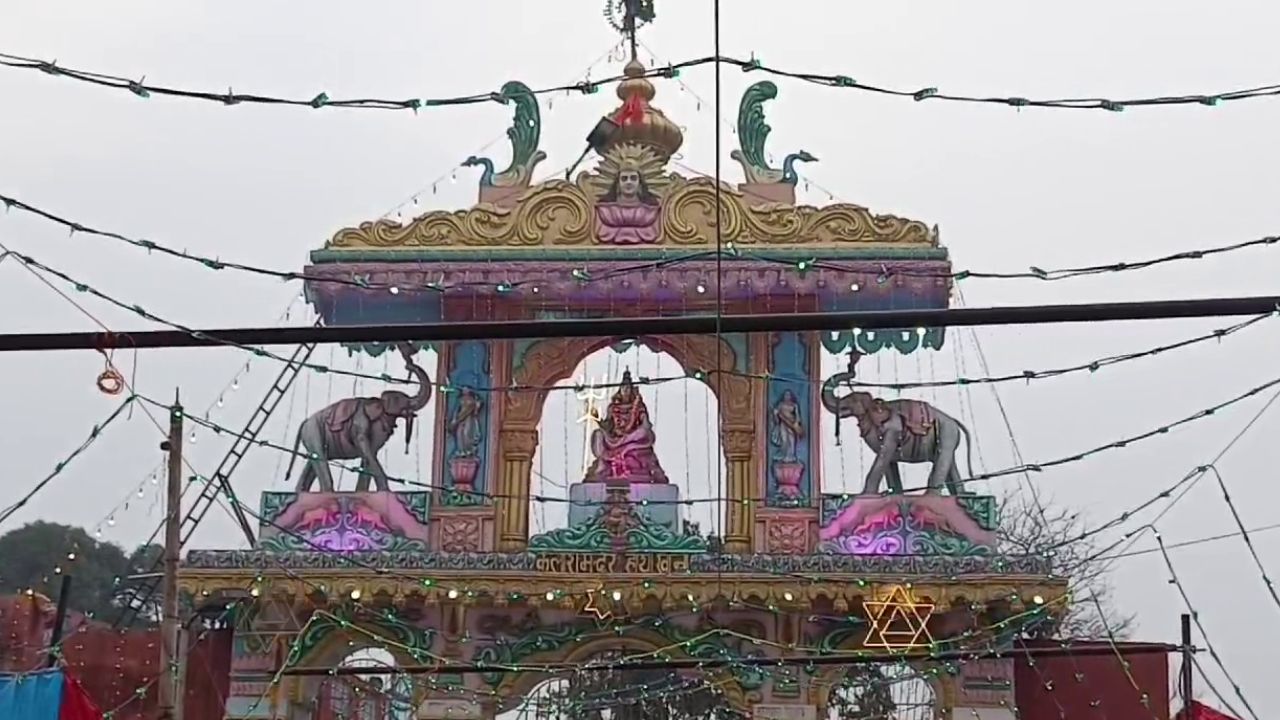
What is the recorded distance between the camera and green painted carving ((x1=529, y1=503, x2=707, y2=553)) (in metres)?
13.8

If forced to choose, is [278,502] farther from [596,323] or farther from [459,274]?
[596,323]

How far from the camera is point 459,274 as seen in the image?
14.6 metres

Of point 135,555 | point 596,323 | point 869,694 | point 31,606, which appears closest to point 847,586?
point 869,694

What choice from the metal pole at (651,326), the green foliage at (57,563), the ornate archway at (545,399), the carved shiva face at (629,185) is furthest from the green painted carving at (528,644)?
the green foliage at (57,563)

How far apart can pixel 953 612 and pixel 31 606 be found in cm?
923

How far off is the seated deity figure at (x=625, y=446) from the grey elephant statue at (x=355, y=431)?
60.4 inches

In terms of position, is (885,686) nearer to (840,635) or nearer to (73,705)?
(840,635)

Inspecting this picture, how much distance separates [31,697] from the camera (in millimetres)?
9664

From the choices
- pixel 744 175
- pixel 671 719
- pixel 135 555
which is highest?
pixel 744 175

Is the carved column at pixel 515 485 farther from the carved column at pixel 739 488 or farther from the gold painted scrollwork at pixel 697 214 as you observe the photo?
the gold painted scrollwork at pixel 697 214

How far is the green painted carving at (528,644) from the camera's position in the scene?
1407 cm

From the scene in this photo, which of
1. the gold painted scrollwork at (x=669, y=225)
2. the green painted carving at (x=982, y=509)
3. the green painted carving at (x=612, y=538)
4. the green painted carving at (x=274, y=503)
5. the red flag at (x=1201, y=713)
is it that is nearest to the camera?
the red flag at (x=1201, y=713)

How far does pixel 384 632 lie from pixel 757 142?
17.1 ft

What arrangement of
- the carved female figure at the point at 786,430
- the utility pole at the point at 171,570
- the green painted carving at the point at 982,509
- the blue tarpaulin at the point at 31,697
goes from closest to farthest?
the utility pole at the point at 171,570, the blue tarpaulin at the point at 31,697, the green painted carving at the point at 982,509, the carved female figure at the point at 786,430
